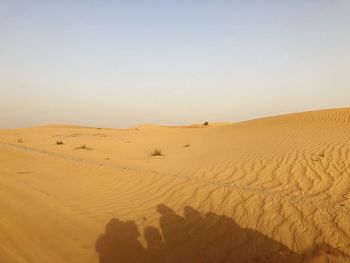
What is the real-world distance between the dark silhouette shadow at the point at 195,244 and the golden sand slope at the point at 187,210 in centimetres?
1

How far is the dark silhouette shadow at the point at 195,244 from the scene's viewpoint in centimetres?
382

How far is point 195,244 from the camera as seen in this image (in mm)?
4230

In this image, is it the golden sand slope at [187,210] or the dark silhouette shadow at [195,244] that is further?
the golden sand slope at [187,210]

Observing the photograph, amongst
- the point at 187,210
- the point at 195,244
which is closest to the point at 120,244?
the point at 195,244

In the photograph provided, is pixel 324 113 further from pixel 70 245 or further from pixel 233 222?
pixel 70 245

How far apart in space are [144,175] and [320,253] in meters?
5.08

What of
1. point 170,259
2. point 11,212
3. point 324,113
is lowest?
point 170,259

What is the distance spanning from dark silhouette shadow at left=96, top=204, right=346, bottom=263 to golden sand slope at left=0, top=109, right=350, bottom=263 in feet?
0.04

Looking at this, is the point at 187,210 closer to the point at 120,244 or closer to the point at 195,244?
Result: the point at 195,244

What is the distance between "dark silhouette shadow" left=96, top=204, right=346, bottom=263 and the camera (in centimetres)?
382

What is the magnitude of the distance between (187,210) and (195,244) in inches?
48.2

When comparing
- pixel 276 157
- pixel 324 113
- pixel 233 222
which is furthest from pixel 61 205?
pixel 324 113

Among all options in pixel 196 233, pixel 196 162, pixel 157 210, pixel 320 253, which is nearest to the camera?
pixel 320 253

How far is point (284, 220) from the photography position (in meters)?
4.57
